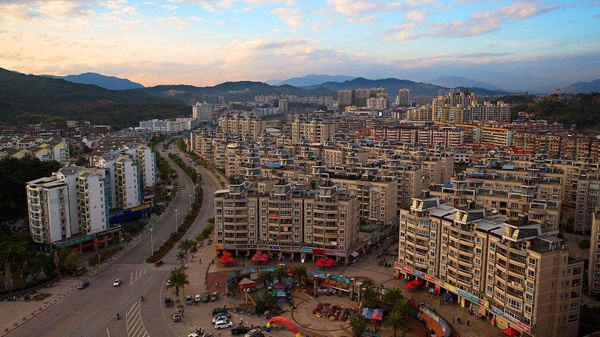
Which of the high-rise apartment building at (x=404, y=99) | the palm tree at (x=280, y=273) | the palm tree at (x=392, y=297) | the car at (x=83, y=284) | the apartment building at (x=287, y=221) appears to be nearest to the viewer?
the palm tree at (x=392, y=297)

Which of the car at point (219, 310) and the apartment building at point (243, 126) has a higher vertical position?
the apartment building at point (243, 126)

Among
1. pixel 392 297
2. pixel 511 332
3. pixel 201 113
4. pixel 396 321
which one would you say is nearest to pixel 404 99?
pixel 201 113

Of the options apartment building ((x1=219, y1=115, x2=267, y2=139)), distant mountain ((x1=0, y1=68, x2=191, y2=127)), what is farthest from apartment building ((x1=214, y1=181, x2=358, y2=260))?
distant mountain ((x1=0, y1=68, x2=191, y2=127))

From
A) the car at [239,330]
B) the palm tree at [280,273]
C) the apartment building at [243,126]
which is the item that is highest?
the apartment building at [243,126]

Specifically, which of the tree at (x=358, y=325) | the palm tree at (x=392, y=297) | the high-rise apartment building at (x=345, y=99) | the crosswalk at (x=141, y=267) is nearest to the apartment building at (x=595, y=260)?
the palm tree at (x=392, y=297)

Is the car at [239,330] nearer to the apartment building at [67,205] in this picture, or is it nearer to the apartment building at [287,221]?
the apartment building at [287,221]

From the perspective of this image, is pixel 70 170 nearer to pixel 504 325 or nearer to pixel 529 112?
pixel 504 325

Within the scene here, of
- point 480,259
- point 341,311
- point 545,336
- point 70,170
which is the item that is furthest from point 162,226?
point 545,336
